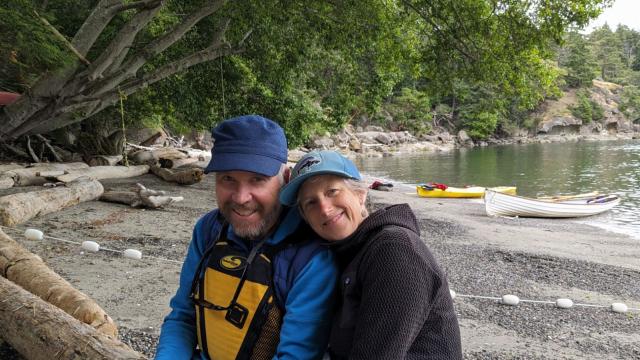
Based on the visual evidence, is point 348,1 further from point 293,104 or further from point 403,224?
point 403,224

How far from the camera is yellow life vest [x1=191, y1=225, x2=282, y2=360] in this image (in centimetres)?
221

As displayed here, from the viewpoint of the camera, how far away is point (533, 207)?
736 inches

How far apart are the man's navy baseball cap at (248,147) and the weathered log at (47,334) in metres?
1.39

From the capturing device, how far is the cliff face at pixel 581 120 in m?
79.6

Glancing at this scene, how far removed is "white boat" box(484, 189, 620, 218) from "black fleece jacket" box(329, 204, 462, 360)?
57.2ft

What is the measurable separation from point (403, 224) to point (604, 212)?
2130 cm

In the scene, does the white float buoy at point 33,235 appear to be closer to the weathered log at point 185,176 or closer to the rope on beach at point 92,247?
the rope on beach at point 92,247

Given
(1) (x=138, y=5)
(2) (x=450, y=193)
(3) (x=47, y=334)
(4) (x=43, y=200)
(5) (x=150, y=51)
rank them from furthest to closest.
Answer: (2) (x=450, y=193)
(5) (x=150, y=51)
(1) (x=138, y=5)
(4) (x=43, y=200)
(3) (x=47, y=334)

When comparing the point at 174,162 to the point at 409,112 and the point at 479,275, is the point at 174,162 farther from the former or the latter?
the point at 409,112

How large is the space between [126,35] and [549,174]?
3280 centimetres

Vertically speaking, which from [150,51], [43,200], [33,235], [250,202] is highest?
[150,51]

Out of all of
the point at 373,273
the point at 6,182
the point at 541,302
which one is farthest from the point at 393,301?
the point at 6,182

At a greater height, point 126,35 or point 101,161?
point 126,35

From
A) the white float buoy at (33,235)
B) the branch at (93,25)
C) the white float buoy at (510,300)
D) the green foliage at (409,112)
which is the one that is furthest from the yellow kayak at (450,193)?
the green foliage at (409,112)
